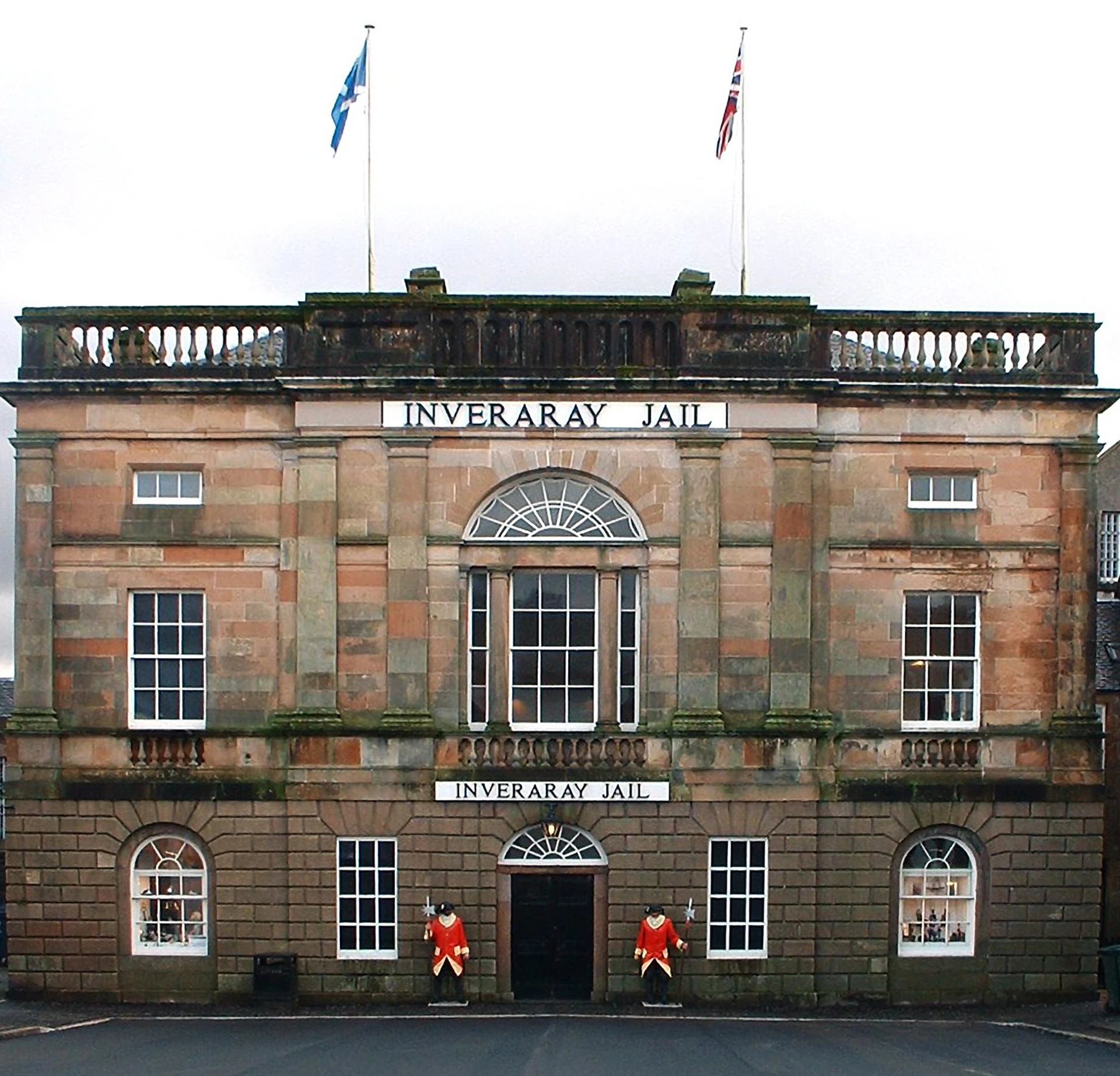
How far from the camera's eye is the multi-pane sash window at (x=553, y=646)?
921 inches

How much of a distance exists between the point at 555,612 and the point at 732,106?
9560mm

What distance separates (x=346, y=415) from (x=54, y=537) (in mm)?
5303

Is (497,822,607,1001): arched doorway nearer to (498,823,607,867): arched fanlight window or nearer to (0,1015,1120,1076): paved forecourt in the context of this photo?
(498,823,607,867): arched fanlight window

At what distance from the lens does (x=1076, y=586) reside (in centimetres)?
2341

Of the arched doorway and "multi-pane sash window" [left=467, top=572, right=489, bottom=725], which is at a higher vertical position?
"multi-pane sash window" [left=467, top=572, right=489, bottom=725]

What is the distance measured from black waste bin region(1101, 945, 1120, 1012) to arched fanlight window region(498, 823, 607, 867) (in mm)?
8295

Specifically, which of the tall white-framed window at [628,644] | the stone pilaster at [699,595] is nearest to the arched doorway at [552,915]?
the tall white-framed window at [628,644]

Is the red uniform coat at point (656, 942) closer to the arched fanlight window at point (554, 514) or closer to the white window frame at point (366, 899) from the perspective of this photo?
the white window frame at point (366, 899)

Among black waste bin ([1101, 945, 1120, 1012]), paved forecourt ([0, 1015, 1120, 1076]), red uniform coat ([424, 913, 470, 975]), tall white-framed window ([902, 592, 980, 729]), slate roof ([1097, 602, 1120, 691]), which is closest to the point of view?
paved forecourt ([0, 1015, 1120, 1076])

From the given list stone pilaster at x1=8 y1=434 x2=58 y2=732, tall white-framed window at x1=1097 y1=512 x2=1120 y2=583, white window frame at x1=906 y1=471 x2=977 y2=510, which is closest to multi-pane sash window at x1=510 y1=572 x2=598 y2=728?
white window frame at x1=906 y1=471 x2=977 y2=510

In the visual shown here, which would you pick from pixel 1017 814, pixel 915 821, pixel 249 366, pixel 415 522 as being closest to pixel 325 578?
pixel 415 522

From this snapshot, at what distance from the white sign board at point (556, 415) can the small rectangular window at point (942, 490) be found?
3.53 meters

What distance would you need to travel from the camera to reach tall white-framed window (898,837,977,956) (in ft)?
77.3

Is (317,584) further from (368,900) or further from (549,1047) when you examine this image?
(549,1047)
